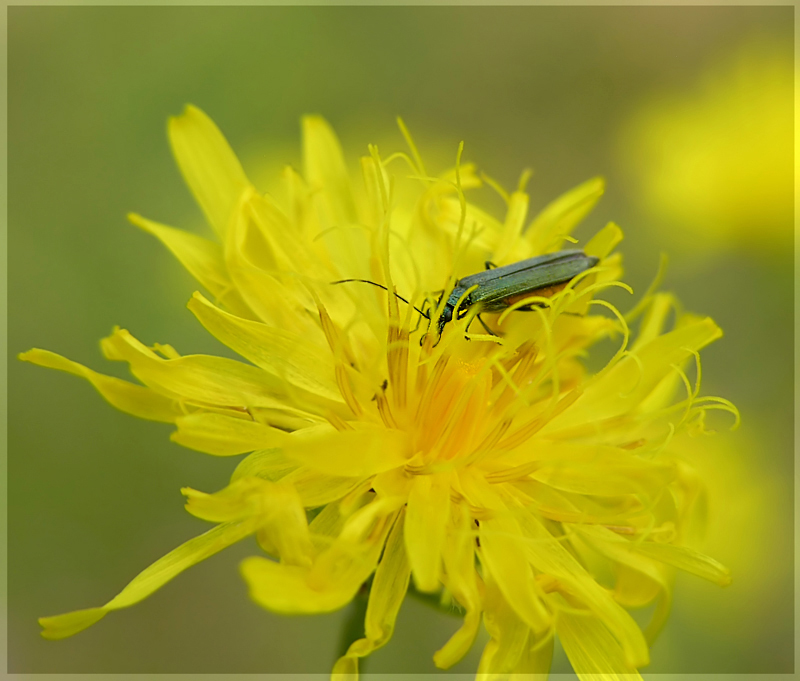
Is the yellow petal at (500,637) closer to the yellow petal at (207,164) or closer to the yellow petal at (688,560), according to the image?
the yellow petal at (688,560)

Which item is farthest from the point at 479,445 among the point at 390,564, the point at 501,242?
the point at 501,242

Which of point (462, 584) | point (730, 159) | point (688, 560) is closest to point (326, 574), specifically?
point (462, 584)

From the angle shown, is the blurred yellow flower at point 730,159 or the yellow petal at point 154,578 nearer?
the yellow petal at point 154,578

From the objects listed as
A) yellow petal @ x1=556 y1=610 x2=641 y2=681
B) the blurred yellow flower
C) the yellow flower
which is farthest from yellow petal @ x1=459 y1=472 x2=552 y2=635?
the blurred yellow flower

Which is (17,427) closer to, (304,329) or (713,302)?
(304,329)

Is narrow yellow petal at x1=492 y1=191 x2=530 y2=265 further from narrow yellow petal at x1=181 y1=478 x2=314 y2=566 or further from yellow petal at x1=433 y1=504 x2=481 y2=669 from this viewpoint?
narrow yellow petal at x1=181 y1=478 x2=314 y2=566

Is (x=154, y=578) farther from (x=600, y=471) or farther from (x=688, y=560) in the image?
(x=688, y=560)

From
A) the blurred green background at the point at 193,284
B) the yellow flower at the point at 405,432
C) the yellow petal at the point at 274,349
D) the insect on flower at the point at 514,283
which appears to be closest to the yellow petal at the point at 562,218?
the yellow flower at the point at 405,432
